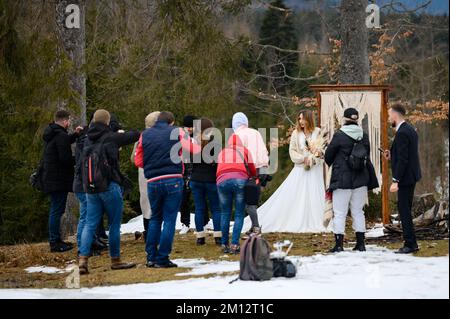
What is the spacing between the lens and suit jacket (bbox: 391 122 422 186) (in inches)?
404

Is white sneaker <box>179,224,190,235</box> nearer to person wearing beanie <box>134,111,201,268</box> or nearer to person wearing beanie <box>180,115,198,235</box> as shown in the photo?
person wearing beanie <box>180,115,198,235</box>

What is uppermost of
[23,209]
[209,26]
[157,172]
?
[209,26]

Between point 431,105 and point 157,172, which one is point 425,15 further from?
point 157,172

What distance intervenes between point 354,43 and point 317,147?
324 cm

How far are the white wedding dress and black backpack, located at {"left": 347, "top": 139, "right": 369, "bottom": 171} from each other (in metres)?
3.01

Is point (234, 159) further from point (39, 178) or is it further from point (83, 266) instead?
point (39, 178)

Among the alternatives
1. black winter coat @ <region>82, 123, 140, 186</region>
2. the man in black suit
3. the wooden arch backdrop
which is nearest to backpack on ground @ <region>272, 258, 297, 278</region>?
the man in black suit

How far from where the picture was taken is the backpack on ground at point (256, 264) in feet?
29.1

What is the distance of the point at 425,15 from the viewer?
2395cm
